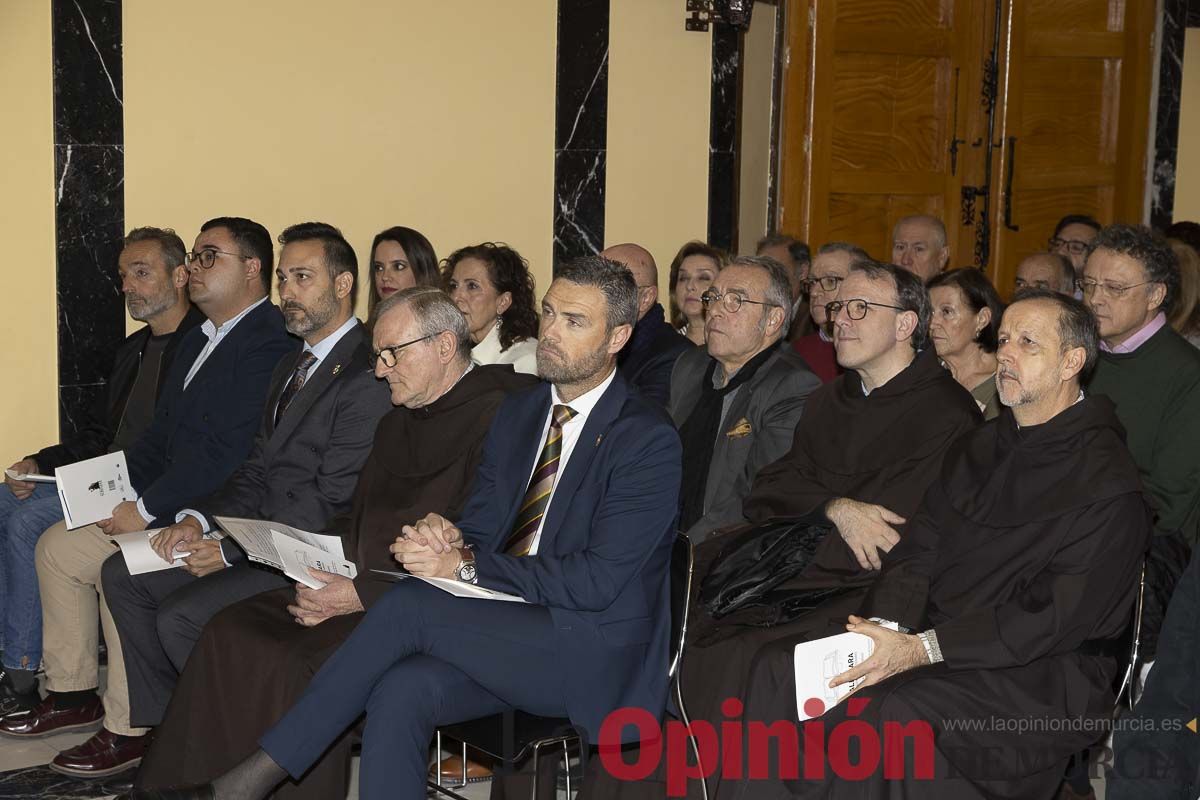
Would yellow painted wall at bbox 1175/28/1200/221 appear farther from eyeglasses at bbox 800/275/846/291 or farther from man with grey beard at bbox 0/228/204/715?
man with grey beard at bbox 0/228/204/715

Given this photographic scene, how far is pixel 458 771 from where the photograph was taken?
415 cm

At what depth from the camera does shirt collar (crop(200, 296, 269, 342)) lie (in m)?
4.73

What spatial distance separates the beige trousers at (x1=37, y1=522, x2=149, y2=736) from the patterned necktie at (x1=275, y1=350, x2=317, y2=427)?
2.40 ft

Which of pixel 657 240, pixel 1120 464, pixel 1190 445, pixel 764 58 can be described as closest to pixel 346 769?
pixel 1120 464

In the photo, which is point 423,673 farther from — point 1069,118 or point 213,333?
point 1069,118

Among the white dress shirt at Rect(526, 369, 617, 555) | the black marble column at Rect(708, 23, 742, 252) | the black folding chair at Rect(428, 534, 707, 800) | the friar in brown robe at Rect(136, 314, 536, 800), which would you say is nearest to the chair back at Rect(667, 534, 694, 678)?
the black folding chair at Rect(428, 534, 707, 800)

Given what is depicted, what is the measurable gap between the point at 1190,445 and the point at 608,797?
199 cm

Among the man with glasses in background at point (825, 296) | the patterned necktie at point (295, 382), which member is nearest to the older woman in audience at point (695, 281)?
the man with glasses in background at point (825, 296)

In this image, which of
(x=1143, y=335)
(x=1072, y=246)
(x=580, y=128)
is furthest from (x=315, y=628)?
(x=1072, y=246)

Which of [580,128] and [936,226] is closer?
[936,226]

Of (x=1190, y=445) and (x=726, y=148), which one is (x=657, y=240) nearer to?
(x=726, y=148)

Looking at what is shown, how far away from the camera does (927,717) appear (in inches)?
118

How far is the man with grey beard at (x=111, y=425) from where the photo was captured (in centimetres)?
464

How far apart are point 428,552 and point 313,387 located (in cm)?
124
